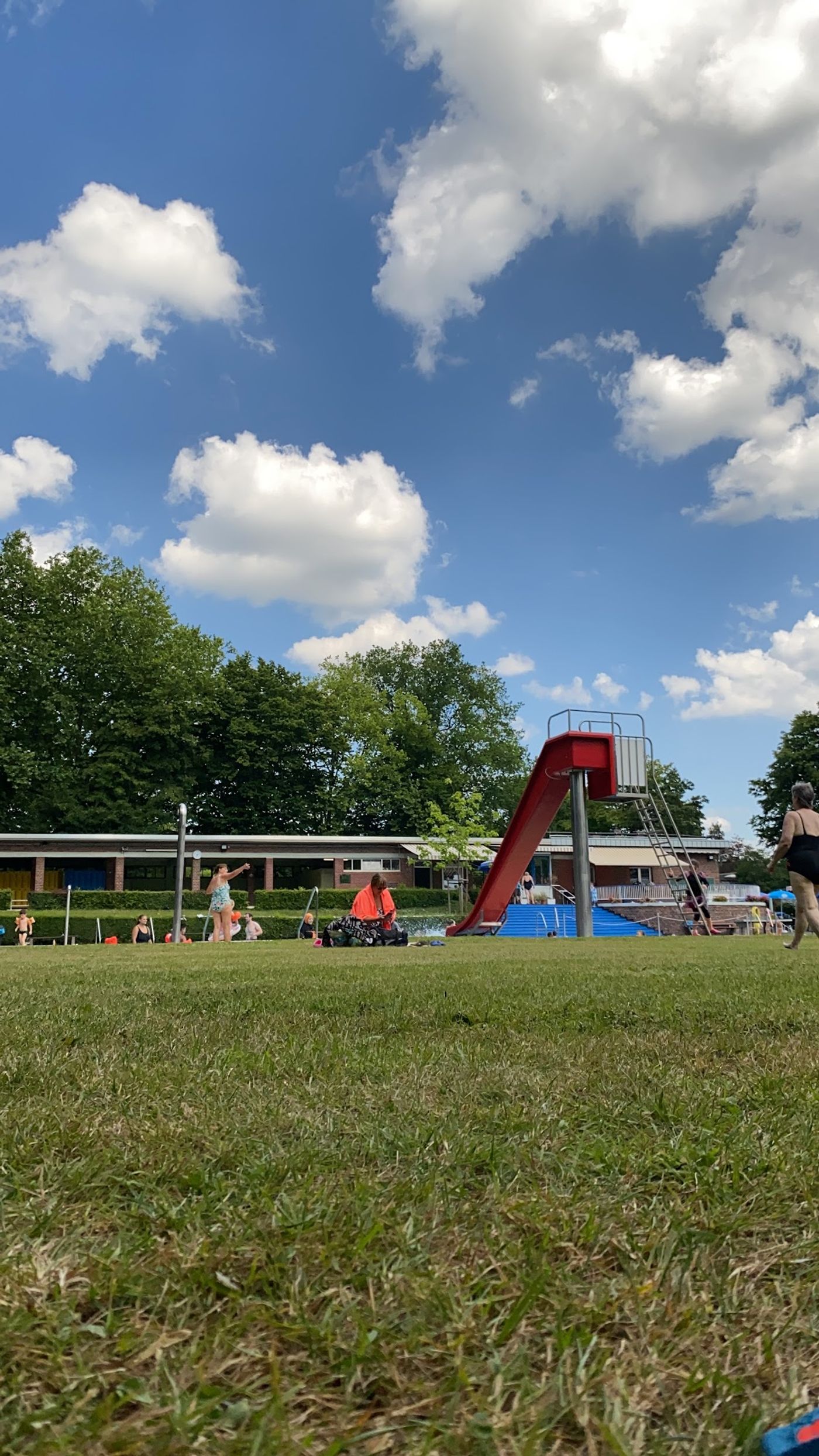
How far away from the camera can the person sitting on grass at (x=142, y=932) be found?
24188 mm

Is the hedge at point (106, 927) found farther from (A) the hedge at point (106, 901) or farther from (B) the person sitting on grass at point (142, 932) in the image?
(B) the person sitting on grass at point (142, 932)

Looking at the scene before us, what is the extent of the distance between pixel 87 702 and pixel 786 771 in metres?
43.2

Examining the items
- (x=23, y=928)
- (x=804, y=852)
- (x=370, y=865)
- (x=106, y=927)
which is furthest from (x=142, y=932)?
(x=370, y=865)

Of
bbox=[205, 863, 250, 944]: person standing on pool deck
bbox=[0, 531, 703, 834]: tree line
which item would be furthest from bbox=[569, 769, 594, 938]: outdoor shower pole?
bbox=[0, 531, 703, 834]: tree line

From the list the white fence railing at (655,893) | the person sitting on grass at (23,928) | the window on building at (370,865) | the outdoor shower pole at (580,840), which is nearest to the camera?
the outdoor shower pole at (580,840)

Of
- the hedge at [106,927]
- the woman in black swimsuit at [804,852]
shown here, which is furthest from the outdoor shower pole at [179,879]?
the woman in black swimsuit at [804,852]

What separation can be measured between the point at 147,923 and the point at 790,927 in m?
21.2

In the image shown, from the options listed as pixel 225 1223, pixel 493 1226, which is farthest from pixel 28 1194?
pixel 493 1226

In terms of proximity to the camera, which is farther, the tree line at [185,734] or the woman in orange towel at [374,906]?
the tree line at [185,734]

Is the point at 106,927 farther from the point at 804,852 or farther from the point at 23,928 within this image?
the point at 804,852

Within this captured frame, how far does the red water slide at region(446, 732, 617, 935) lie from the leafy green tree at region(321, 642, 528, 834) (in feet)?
108

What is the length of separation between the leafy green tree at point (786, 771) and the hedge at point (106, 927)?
38.9 meters

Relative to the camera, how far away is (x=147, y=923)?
84.8 ft

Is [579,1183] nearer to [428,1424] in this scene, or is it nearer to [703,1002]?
[428,1424]
